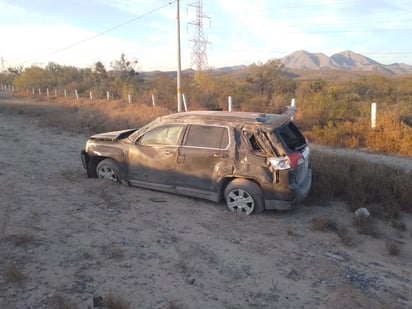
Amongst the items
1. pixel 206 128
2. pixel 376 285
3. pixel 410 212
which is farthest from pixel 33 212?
pixel 410 212

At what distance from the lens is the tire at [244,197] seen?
18.1 ft

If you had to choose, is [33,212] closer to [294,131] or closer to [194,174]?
[194,174]

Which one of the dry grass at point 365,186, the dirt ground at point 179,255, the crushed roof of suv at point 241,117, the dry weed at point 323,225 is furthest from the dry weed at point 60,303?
the dry grass at point 365,186

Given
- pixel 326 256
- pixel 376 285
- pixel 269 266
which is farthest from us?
pixel 326 256

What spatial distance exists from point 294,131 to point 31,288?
4.54 m

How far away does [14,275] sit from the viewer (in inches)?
142

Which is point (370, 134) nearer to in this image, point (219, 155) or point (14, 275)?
point (219, 155)

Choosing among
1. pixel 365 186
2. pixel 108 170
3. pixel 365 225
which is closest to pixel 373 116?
pixel 365 186

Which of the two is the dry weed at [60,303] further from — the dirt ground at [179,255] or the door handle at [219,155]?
the door handle at [219,155]

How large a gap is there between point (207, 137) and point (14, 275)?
345 centimetres

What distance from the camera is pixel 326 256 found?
4.41m

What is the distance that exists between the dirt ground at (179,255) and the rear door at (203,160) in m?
0.36

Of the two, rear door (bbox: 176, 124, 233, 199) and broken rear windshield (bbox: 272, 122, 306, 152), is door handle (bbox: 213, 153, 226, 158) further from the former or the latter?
broken rear windshield (bbox: 272, 122, 306, 152)

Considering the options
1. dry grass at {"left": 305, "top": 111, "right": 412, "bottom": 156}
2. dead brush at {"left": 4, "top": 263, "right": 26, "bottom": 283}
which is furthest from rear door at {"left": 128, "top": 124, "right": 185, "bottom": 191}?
dry grass at {"left": 305, "top": 111, "right": 412, "bottom": 156}
